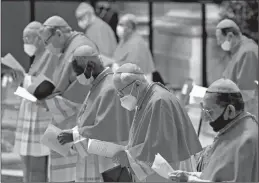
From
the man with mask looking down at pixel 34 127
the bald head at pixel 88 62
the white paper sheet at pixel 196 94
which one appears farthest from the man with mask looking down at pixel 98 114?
the man with mask looking down at pixel 34 127

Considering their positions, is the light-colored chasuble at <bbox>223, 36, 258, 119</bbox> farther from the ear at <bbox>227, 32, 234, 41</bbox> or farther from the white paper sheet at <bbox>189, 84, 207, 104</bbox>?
the white paper sheet at <bbox>189, 84, 207, 104</bbox>

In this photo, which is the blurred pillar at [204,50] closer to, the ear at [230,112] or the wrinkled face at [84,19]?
the wrinkled face at [84,19]

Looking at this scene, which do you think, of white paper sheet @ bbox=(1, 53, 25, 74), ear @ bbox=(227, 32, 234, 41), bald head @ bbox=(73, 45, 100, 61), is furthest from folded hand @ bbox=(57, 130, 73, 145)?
ear @ bbox=(227, 32, 234, 41)

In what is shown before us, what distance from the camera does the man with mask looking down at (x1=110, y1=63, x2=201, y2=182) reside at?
6.22 meters

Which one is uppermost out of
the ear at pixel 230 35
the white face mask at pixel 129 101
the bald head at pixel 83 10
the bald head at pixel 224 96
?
the bald head at pixel 83 10

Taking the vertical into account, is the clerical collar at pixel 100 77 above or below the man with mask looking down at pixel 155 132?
above

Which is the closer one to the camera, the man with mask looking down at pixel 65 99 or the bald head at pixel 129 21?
the man with mask looking down at pixel 65 99

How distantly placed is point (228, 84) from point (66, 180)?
3506 millimetres

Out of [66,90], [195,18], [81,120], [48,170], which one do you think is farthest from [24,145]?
[195,18]

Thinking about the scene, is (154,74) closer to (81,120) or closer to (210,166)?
(81,120)

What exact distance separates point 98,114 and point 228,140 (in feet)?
7.76

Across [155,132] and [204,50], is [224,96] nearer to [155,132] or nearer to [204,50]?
[155,132]

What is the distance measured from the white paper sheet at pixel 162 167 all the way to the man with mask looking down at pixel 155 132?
1.71ft

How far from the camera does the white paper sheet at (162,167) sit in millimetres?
5598
